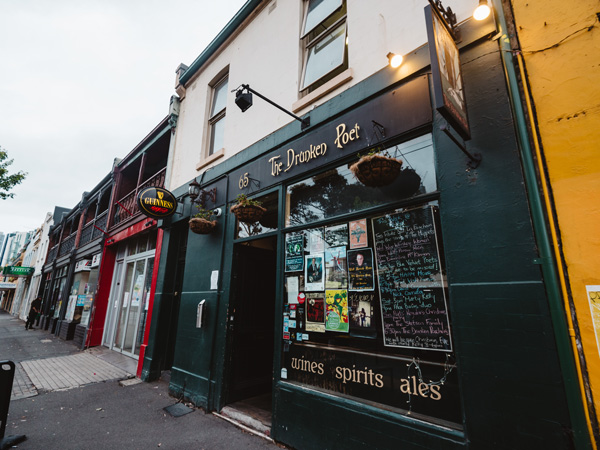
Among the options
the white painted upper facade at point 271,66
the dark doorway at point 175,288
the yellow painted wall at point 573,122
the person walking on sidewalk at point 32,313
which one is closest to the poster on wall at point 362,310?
the yellow painted wall at point 573,122

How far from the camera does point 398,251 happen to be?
10.5 feet

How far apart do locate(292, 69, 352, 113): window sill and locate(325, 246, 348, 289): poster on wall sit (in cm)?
235

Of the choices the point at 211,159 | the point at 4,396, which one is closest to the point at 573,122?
the point at 211,159

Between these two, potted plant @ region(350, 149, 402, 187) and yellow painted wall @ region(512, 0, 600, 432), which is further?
potted plant @ region(350, 149, 402, 187)

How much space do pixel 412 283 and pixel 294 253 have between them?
1.81 metres

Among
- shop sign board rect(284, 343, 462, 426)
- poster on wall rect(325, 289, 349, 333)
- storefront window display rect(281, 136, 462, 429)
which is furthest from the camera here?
poster on wall rect(325, 289, 349, 333)

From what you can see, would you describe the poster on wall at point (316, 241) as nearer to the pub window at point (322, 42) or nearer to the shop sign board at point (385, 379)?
the shop sign board at point (385, 379)

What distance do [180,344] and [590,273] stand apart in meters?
6.30

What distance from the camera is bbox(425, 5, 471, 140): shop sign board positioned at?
2311 mm

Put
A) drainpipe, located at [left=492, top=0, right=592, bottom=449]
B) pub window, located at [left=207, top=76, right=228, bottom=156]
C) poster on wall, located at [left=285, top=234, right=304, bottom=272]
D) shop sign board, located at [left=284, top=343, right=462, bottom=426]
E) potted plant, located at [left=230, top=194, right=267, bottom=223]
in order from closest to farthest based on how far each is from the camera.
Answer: drainpipe, located at [left=492, top=0, right=592, bottom=449], shop sign board, located at [left=284, top=343, right=462, bottom=426], poster on wall, located at [left=285, top=234, right=304, bottom=272], potted plant, located at [left=230, top=194, right=267, bottom=223], pub window, located at [left=207, top=76, right=228, bottom=156]

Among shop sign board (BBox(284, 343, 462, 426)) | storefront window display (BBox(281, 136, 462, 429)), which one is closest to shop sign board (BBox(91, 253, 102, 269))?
storefront window display (BBox(281, 136, 462, 429))

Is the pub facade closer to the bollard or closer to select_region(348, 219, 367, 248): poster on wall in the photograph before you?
select_region(348, 219, 367, 248): poster on wall

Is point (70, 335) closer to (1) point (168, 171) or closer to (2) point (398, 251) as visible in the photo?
(1) point (168, 171)

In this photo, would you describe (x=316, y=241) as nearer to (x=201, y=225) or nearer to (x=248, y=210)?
(x=248, y=210)
